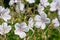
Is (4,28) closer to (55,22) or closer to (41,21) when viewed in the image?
(41,21)

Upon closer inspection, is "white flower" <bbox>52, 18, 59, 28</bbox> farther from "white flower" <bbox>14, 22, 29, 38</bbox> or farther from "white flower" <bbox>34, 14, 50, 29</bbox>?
"white flower" <bbox>14, 22, 29, 38</bbox>

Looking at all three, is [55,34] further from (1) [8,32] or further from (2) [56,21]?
(1) [8,32]

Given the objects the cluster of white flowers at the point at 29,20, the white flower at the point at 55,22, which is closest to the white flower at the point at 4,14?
the cluster of white flowers at the point at 29,20

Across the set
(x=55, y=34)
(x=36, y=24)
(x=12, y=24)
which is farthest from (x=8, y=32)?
(x=55, y=34)


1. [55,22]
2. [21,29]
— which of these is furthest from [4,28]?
[55,22]

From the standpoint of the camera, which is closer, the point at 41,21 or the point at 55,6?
the point at 41,21

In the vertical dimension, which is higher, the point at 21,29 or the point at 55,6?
the point at 55,6

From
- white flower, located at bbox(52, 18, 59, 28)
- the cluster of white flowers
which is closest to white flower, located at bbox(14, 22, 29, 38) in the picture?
the cluster of white flowers

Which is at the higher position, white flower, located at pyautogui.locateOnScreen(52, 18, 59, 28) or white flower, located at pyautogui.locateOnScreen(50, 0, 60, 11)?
white flower, located at pyautogui.locateOnScreen(50, 0, 60, 11)
